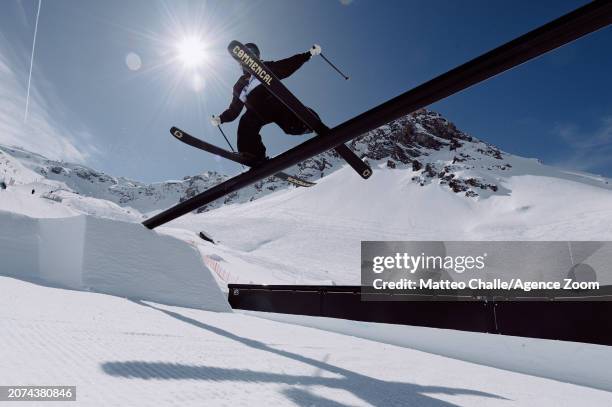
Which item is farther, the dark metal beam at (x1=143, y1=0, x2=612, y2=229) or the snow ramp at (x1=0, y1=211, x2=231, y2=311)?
the snow ramp at (x1=0, y1=211, x2=231, y2=311)

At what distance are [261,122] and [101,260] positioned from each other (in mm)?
3526

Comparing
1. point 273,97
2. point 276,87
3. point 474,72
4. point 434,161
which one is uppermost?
point 434,161

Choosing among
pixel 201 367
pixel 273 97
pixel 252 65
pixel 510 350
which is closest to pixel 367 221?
pixel 510 350

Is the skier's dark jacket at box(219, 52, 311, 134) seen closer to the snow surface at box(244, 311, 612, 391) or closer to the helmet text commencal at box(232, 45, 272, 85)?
the helmet text commencal at box(232, 45, 272, 85)

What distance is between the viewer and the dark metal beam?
2.35 metres

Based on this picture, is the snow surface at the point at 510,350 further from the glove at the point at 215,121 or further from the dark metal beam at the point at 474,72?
the glove at the point at 215,121

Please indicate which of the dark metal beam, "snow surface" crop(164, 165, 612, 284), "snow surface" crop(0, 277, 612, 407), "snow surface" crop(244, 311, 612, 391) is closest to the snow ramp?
"snow surface" crop(0, 277, 612, 407)

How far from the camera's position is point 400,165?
Result: 8781 centimetres

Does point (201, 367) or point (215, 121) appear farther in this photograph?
point (215, 121)

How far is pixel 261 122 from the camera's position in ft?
15.9

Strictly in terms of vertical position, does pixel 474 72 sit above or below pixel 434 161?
below

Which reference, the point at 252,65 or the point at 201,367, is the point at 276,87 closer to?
the point at 252,65

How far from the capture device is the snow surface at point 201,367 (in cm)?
181

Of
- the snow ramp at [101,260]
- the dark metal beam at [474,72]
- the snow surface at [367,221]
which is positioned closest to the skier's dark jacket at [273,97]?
the dark metal beam at [474,72]
